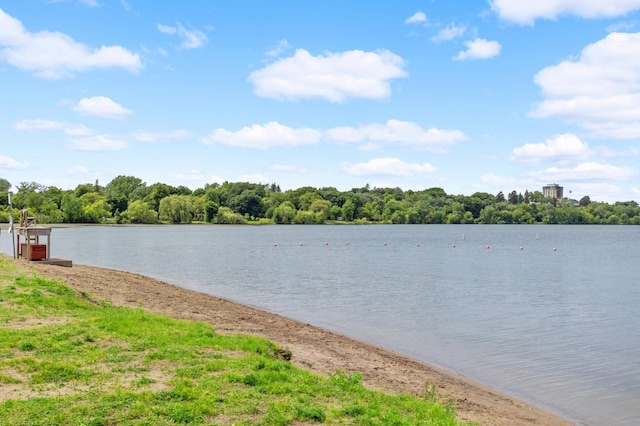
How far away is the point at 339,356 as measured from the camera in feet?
47.6

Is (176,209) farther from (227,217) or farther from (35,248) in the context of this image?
(35,248)

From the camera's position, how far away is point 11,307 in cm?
1499

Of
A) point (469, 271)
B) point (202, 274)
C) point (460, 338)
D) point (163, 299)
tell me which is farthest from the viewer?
point (469, 271)

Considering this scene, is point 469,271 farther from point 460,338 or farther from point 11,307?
point 11,307

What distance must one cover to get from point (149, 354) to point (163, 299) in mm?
11808

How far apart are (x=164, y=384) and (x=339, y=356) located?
6202 millimetres

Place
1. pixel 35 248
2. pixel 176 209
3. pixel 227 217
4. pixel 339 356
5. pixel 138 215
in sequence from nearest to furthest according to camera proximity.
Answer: pixel 339 356
pixel 35 248
pixel 138 215
pixel 176 209
pixel 227 217

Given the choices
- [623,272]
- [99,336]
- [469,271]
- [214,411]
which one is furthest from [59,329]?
[623,272]

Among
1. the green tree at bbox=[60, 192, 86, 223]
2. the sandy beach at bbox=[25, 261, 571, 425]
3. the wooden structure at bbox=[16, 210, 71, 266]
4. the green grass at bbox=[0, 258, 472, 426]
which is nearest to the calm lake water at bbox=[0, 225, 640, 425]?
the sandy beach at bbox=[25, 261, 571, 425]

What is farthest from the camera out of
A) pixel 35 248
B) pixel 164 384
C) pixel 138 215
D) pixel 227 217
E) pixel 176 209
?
pixel 227 217

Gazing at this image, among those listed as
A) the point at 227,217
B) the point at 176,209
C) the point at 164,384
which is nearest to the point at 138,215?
the point at 176,209

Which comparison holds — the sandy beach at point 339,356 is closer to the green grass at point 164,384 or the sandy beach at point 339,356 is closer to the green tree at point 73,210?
the green grass at point 164,384

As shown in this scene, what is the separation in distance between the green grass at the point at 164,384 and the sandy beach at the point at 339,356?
0.98 metres

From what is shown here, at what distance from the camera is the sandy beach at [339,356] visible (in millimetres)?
11492
